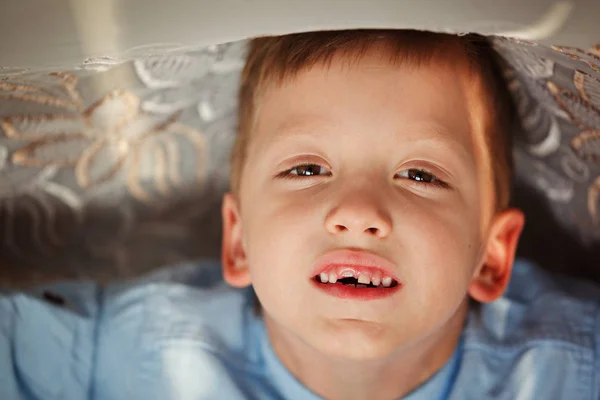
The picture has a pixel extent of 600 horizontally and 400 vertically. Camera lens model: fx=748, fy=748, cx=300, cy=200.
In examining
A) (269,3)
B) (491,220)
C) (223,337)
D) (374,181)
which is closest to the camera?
(269,3)

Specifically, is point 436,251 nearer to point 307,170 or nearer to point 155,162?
point 307,170

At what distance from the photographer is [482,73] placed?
0.86 meters

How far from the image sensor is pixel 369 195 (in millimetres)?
771

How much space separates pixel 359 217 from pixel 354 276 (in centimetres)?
8

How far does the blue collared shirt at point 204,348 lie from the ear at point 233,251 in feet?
0.26

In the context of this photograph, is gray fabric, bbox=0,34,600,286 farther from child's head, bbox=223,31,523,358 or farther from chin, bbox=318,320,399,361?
chin, bbox=318,320,399,361

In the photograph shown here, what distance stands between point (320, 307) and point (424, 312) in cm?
11

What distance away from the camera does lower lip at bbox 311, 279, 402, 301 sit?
0.78 meters

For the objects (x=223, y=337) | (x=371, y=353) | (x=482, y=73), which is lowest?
(x=371, y=353)

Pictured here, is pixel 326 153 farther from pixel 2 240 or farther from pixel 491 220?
pixel 2 240

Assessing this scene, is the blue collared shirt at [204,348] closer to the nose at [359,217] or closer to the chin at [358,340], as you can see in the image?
the chin at [358,340]

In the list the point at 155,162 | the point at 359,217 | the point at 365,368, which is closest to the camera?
the point at 359,217

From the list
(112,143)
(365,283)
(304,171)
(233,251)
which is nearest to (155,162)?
(112,143)

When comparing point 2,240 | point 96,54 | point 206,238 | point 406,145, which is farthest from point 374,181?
point 2,240
